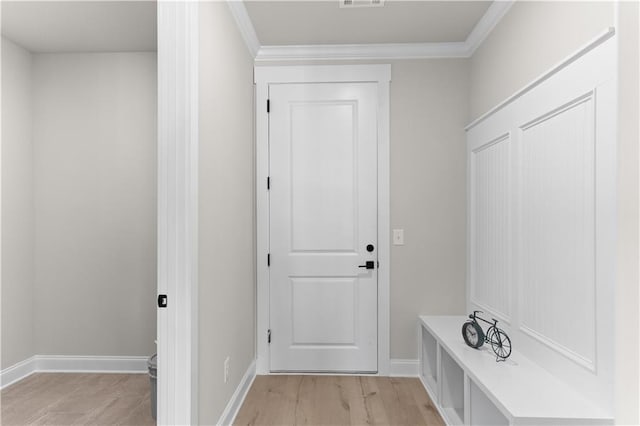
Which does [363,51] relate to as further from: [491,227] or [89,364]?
[89,364]

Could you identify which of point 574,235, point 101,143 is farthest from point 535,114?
point 101,143

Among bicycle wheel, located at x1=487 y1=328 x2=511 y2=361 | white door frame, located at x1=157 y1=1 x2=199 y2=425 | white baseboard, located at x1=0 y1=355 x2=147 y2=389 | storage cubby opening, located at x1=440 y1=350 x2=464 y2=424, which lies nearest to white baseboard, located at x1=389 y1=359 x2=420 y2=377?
storage cubby opening, located at x1=440 y1=350 x2=464 y2=424

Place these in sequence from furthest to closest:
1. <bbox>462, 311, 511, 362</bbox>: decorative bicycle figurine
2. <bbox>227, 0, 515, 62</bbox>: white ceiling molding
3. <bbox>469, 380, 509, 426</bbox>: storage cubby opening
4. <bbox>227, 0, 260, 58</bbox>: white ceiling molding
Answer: <bbox>227, 0, 515, 62</bbox>: white ceiling molding < <bbox>227, 0, 260, 58</bbox>: white ceiling molding < <bbox>462, 311, 511, 362</bbox>: decorative bicycle figurine < <bbox>469, 380, 509, 426</bbox>: storage cubby opening

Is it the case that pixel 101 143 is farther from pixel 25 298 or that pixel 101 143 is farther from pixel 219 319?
pixel 219 319

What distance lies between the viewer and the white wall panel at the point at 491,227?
2379mm

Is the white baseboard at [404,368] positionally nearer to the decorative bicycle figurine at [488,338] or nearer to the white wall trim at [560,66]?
the decorative bicycle figurine at [488,338]

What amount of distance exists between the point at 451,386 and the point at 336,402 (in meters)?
0.74

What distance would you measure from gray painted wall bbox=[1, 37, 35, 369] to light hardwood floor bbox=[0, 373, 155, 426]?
316mm

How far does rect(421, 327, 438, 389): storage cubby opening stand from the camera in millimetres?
2918

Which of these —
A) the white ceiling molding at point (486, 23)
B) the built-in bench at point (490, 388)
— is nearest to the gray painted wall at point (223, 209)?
the built-in bench at point (490, 388)

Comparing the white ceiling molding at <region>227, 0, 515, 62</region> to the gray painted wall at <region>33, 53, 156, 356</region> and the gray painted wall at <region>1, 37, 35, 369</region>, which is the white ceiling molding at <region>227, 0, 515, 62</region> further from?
the gray painted wall at <region>1, 37, 35, 369</region>

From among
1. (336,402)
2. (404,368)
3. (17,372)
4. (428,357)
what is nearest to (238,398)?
(336,402)

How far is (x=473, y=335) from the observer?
7.60 ft

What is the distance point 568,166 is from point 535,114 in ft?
1.25
